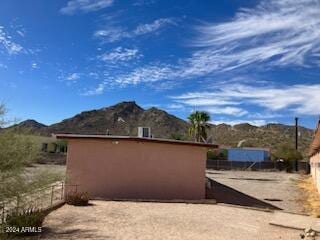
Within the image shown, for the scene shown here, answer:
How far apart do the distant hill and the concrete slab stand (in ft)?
289

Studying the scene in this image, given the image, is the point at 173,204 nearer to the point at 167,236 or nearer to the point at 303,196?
the point at 167,236

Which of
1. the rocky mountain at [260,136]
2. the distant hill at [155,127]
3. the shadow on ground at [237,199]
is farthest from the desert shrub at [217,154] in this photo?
the shadow on ground at [237,199]

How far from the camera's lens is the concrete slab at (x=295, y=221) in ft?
47.8

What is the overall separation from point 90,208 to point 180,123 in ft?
390

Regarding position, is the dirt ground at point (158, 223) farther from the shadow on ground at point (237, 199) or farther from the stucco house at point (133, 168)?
the shadow on ground at point (237, 199)

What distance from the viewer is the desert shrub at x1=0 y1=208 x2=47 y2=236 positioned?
A: 10.9 meters

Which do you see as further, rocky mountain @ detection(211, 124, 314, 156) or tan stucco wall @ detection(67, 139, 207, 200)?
rocky mountain @ detection(211, 124, 314, 156)

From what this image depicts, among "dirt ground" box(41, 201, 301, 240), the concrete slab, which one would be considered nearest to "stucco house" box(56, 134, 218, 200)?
"dirt ground" box(41, 201, 301, 240)

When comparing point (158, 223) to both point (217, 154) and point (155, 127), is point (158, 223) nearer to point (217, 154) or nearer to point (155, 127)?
point (217, 154)

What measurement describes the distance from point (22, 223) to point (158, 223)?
4.75 meters

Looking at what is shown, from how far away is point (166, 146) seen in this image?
22.6m

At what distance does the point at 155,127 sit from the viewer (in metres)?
128

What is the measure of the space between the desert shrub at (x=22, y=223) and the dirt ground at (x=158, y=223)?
1.15 feet

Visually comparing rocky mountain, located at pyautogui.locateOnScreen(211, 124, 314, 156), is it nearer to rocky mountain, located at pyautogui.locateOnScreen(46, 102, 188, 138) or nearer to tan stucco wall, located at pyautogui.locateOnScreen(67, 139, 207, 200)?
rocky mountain, located at pyautogui.locateOnScreen(46, 102, 188, 138)
